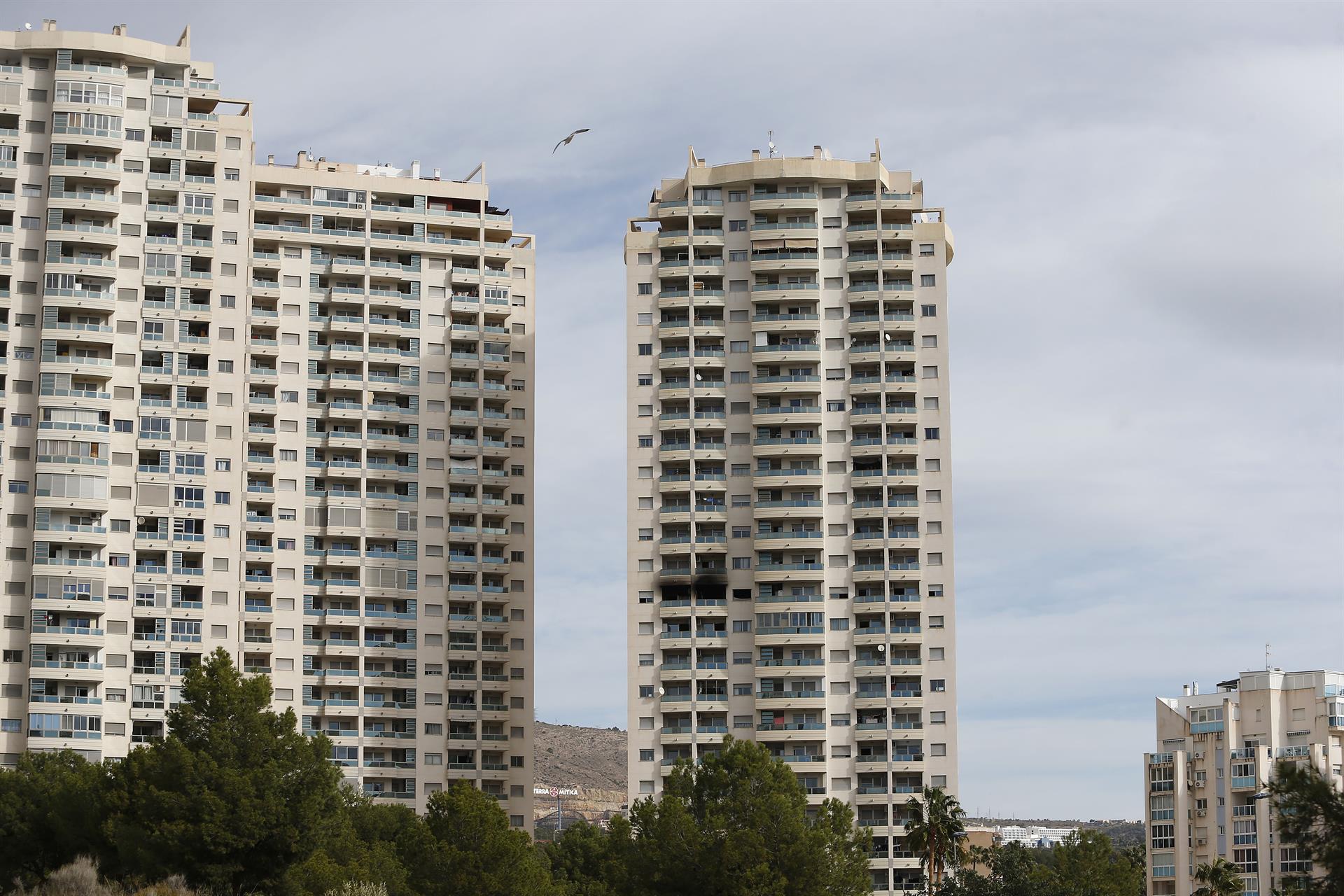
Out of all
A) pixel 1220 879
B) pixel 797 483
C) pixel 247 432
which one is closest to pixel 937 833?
pixel 797 483

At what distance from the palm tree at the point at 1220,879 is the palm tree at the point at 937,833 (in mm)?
25390

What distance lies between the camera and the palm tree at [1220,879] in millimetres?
137000

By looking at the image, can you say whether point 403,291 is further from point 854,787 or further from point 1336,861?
point 1336,861

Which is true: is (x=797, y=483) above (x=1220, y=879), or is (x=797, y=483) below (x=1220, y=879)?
above

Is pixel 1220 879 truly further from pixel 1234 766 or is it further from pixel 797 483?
pixel 797 483

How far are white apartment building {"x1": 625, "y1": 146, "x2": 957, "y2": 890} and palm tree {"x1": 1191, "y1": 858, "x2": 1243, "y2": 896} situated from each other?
2362cm

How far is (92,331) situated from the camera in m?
131

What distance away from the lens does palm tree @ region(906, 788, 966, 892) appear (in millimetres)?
118188

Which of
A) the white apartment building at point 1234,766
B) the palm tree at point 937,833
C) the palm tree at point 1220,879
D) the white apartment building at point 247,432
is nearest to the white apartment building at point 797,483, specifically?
the palm tree at point 937,833

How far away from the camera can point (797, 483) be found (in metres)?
136

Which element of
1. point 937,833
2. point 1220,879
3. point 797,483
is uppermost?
point 797,483

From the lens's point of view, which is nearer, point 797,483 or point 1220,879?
point 797,483

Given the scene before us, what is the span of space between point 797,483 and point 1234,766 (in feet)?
188

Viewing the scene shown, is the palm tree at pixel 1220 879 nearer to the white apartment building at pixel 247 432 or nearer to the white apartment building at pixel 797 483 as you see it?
the white apartment building at pixel 797 483
